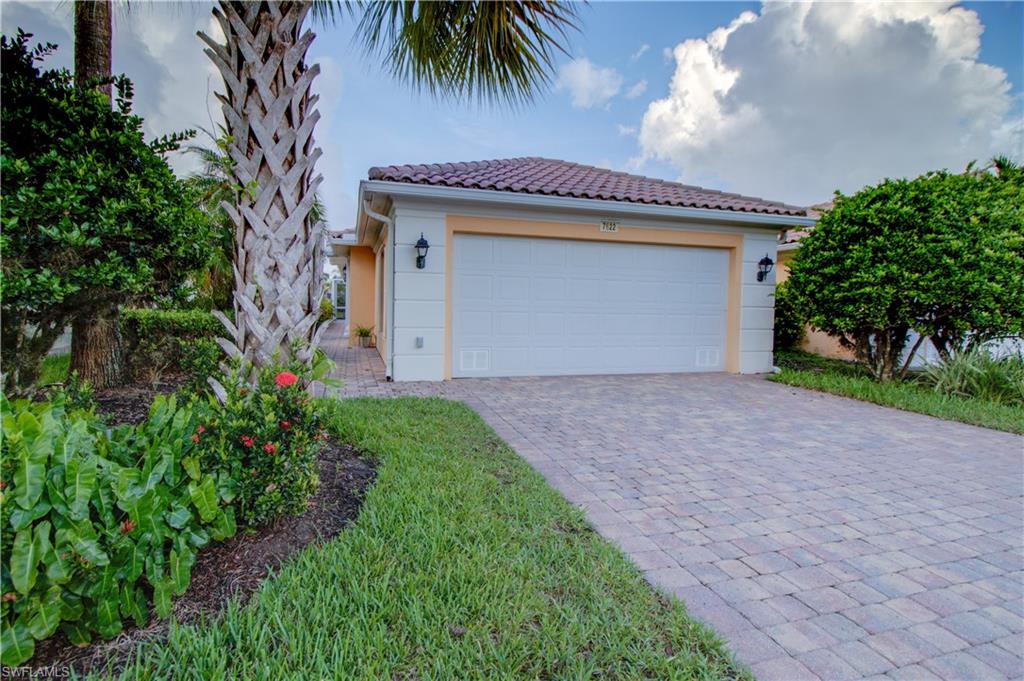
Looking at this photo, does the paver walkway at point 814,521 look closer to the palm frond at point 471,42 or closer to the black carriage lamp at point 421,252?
the black carriage lamp at point 421,252

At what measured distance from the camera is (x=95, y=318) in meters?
5.35

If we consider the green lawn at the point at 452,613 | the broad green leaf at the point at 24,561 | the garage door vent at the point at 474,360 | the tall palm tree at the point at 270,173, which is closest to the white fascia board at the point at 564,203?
the garage door vent at the point at 474,360

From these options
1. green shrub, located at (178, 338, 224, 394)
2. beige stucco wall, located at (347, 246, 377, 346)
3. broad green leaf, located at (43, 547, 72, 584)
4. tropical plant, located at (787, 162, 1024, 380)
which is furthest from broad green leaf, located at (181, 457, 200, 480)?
beige stucco wall, located at (347, 246, 377, 346)

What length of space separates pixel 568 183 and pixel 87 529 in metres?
8.44

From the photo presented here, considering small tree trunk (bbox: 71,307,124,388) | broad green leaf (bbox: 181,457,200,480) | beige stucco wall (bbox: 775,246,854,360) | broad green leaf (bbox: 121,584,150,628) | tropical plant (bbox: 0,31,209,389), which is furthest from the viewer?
beige stucco wall (bbox: 775,246,854,360)

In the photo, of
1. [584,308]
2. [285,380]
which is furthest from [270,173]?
[584,308]

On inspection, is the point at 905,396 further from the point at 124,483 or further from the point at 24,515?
the point at 24,515

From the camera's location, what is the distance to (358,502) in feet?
9.95

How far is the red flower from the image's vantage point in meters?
2.49

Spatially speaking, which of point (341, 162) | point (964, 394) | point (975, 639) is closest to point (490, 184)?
point (341, 162)

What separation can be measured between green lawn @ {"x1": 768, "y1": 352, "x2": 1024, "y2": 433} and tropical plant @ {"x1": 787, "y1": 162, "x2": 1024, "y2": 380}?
25.7 inches

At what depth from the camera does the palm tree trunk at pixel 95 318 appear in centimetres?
528

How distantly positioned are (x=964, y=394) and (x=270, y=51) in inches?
376

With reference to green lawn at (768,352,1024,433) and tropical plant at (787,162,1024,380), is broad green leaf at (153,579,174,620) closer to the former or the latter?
green lawn at (768,352,1024,433)
